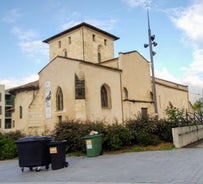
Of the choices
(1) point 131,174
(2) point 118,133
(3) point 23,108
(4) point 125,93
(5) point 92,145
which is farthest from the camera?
(3) point 23,108

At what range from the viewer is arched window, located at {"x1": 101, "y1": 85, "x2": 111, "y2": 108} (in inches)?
1245

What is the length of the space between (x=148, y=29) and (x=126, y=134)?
10961 millimetres

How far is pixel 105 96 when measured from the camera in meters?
32.0

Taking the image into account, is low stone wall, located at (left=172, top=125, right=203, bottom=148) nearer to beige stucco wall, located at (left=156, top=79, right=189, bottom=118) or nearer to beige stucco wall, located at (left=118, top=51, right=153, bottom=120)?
beige stucco wall, located at (left=118, top=51, right=153, bottom=120)

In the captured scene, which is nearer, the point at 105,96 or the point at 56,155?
the point at 56,155

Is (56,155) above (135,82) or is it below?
below

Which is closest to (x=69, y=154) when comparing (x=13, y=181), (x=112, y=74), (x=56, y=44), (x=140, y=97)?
(x=13, y=181)

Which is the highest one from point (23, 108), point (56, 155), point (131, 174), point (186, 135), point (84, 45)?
point (84, 45)

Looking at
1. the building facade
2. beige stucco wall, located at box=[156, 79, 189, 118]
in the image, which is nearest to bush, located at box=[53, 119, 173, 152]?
the building facade

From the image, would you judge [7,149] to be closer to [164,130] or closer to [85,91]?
[164,130]

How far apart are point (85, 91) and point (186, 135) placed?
14440 mm

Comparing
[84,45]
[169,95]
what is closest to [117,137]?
[84,45]

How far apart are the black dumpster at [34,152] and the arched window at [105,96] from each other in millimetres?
20128

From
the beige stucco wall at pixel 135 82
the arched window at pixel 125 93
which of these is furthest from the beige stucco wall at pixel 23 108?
the beige stucco wall at pixel 135 82
